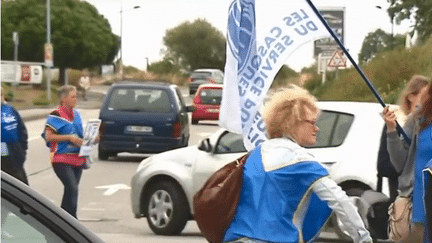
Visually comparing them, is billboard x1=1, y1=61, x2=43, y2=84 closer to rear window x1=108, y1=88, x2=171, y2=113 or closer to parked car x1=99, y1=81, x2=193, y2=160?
rear window x1=108, y1=88, x2=171, y2=113

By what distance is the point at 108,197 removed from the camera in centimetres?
1572

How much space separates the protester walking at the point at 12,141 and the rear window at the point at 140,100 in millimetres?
11313

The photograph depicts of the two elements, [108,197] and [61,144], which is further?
[108,197]

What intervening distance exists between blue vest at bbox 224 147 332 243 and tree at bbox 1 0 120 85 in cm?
7249

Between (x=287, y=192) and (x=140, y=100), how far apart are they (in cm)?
1781

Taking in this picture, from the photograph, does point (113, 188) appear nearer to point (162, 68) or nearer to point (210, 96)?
point (210, 96)

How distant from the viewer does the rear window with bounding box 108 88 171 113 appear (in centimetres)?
2189

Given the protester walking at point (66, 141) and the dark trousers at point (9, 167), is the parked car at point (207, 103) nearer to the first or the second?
the protester walking at point (66, 141)

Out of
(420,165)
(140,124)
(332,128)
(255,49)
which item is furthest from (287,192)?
(140,124)

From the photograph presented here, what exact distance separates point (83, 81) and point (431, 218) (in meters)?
62.5

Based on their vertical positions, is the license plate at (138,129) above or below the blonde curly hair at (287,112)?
below

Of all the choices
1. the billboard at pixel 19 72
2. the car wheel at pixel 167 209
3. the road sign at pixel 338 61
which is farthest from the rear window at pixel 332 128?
the billboard at pixel 19 72

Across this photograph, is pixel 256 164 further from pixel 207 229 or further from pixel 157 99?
pixel 157 99

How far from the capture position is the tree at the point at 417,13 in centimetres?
5262
